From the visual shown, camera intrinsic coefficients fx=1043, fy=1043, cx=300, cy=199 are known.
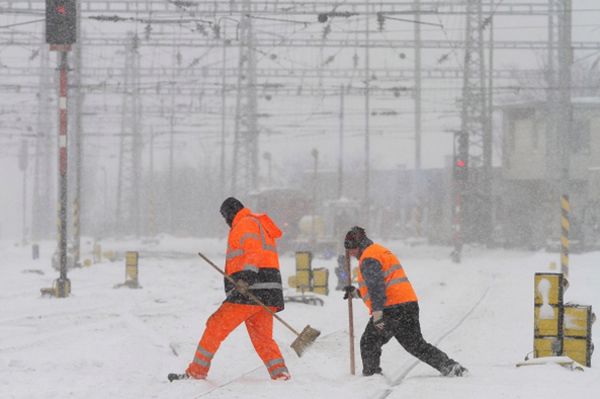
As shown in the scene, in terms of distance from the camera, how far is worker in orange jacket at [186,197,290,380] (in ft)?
30.4

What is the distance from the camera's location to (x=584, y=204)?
51.6 metres

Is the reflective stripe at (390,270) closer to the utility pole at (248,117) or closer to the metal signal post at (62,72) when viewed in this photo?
the metal signal post at (62,72)

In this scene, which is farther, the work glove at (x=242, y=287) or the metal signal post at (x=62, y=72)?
the metal signal post at (x=62, y=72)

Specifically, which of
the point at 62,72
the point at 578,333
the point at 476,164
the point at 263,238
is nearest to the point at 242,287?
the point at 263,238

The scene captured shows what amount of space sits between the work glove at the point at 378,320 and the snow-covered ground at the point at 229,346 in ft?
1.68

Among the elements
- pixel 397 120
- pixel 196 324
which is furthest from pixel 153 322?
pixel 397 120

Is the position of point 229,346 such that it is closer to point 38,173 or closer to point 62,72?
point 62,72

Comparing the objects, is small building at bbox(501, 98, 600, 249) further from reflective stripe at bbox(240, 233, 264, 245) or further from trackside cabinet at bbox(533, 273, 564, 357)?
reflective stripe at bbox(240, 233, 264, 245)

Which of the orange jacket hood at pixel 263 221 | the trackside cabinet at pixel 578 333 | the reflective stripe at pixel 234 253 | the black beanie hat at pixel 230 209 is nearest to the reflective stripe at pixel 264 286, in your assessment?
the reflective stripe at pixel 234 253

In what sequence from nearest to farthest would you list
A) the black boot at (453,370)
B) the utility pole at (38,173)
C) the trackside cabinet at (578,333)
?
the black boot at (453,370), the trackside cabinet at (578,333), the utility pole at (38,173)

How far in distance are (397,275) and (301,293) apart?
11501mm

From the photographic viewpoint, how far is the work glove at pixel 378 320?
934 centimetres

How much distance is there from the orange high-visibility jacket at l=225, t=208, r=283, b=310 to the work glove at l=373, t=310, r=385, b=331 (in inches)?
33.5

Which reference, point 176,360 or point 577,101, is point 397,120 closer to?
point 577,101
